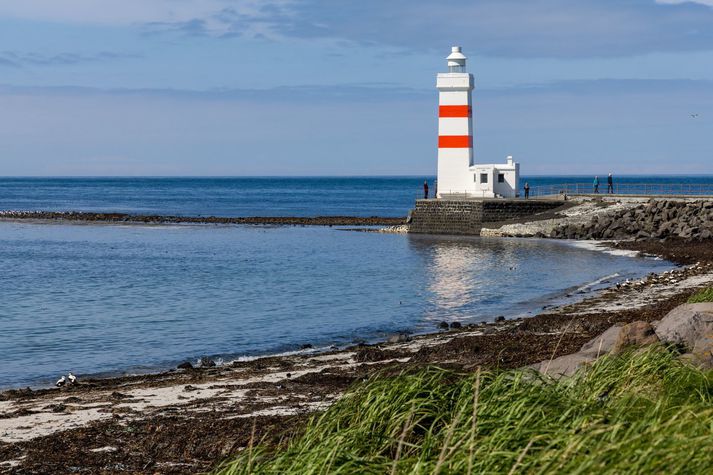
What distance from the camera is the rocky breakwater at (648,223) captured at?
39.7 meters

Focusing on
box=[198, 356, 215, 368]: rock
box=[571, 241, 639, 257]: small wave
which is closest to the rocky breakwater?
box=[571, 241, 639, 257]: small wave

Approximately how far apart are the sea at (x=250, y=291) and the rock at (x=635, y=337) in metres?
8.08

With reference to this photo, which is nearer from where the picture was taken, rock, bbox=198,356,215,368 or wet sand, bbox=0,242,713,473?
wet sand, bbox=0,242,713,473

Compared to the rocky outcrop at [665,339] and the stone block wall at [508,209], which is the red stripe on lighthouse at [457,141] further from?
the rocky outcrop at [665,339]

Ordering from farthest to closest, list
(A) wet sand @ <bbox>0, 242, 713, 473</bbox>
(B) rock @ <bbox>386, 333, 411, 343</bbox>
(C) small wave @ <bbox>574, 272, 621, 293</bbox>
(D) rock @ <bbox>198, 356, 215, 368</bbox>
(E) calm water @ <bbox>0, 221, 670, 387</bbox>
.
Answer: (C) small wave @ <bbox>574, 272, 621, 293</bbox> → (E) calm water @ <bbox>0, 221, 670, 387</bbox> → (B) rock @ <bbox>386, 333, 411, 343</bbox> → (D) rock @ <bbox>198, 356, 215, 368</bbox> → (A) wet sand @ <bbox>0, 242, 713, 473</bbox>

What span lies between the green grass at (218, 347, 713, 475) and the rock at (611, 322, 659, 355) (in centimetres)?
92

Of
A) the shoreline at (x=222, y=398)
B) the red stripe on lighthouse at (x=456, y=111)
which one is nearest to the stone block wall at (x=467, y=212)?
the red stripe on lighthouse at (x=456, y=111)

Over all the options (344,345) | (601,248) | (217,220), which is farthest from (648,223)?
(217,220)

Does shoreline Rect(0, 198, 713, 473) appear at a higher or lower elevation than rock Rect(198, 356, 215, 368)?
higher

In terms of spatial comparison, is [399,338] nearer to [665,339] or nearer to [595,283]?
[665,339]

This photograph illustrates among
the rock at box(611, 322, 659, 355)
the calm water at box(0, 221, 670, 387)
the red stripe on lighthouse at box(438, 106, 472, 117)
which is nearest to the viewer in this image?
the rock at box(611, 322, 659, 355)

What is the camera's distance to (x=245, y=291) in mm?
26406

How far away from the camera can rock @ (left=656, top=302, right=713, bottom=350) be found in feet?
33.0

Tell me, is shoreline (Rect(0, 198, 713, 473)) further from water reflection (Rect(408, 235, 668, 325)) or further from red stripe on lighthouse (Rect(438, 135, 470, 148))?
red stripe on lighthouse (Rect(438, 135, 470, 148))
